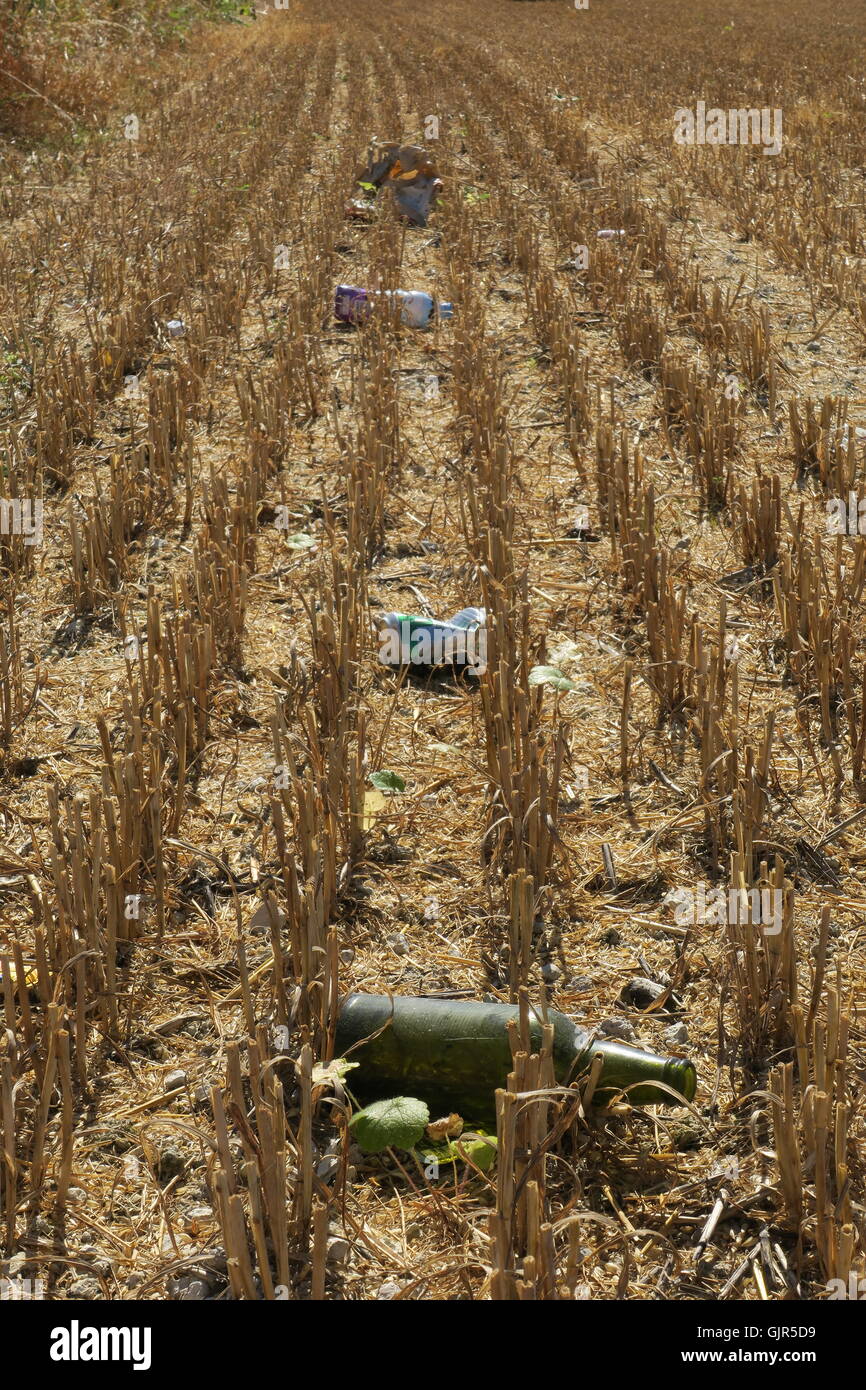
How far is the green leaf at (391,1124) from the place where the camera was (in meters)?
2.25

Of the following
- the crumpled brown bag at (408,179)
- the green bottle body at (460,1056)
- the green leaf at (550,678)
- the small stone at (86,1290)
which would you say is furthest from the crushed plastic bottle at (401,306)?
the small stone at (86,1290)

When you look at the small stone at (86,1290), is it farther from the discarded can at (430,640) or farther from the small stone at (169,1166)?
the discarded can at (430,640)

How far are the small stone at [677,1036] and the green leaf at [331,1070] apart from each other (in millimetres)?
604

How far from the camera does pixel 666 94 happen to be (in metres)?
15.1

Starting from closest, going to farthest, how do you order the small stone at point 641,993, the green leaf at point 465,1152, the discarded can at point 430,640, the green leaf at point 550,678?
the green leaf at point 465,1152 → the small stone at point 641,993 → the green leaf at point 550,678 → the discarded can at point 430,640

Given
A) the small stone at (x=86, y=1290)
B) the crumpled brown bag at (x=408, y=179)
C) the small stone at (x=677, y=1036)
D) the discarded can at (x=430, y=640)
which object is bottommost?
the small stone at (x=86, y=1290)

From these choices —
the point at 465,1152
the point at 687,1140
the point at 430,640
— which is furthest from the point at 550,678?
A: the point at 465,1152

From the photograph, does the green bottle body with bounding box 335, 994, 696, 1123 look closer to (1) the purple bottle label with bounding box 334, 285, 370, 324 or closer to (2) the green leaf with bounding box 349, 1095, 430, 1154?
(2) the green leaf with bounding box 349, 1095, 430, 1154

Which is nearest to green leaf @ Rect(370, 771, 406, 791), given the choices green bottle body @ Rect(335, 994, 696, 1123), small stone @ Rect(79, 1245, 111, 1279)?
green bottle body @ Rect(335, 994, 696, 1123)

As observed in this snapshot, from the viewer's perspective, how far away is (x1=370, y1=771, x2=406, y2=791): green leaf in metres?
3.39

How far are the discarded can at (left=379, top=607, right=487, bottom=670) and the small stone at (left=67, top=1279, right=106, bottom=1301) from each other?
7.29ft

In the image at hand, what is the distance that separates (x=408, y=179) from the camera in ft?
33.9
